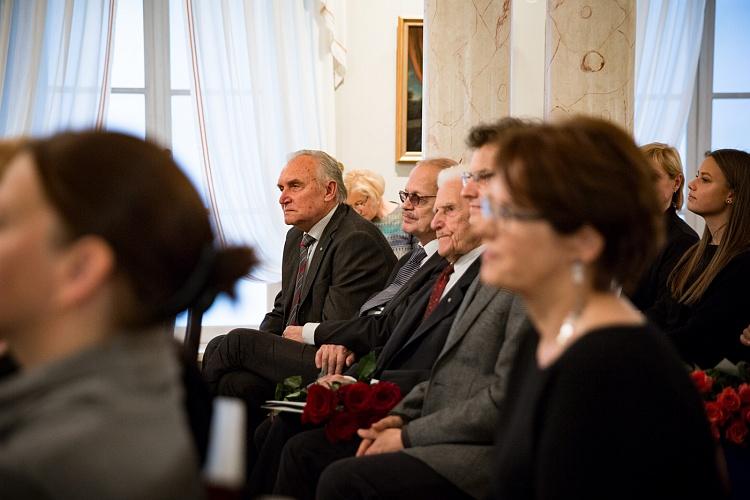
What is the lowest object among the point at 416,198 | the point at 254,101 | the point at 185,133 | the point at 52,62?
the point at 416,198

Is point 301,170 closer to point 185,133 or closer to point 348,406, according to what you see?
point 348,406

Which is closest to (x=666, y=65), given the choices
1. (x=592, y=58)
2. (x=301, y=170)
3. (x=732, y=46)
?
(x=732, y=46)

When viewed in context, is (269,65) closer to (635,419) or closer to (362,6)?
(362,6)

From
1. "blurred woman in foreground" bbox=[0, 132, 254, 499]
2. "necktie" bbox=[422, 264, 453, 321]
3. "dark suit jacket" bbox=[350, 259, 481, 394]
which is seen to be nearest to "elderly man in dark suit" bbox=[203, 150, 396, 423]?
"dark suit jacket" bbox=[350, 259, 481, 394]

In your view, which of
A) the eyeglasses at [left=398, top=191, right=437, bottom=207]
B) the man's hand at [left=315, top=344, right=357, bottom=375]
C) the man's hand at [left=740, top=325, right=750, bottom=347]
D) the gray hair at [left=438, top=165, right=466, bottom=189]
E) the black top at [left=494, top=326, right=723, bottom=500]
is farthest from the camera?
the eyeglasses at [left=398, top=191, right=437, bottom=207]

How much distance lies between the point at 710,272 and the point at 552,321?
2564mm

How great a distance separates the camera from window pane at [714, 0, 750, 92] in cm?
870

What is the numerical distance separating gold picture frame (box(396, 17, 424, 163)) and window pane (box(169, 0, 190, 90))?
1.98 meters

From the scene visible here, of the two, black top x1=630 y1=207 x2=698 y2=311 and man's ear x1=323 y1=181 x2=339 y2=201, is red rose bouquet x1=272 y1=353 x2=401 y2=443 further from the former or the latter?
man's ear x1=323 y1=181 x2=339 y2=201

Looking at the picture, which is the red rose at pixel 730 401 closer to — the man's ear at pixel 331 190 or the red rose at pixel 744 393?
the red rose at pixel 744 393

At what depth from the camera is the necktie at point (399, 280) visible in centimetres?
454

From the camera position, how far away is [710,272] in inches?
164

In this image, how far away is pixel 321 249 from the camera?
514 cm

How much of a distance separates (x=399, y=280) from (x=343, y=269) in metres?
0.46
